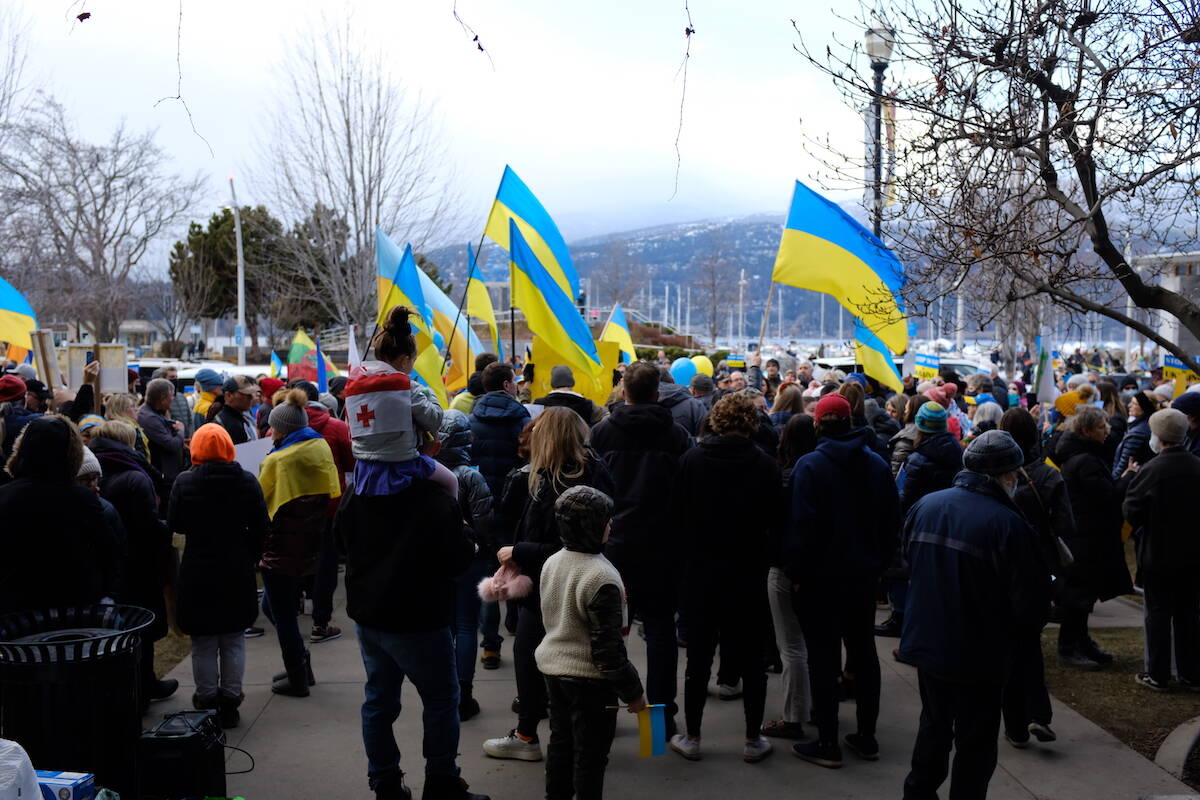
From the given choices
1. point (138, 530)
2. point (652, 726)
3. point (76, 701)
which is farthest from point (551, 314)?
point (76, 701)

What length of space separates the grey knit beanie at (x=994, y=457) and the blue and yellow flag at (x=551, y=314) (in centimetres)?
533

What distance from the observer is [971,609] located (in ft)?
14.2

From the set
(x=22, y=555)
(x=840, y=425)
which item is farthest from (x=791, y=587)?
(x=22, y=555)

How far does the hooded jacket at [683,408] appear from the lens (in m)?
8.84

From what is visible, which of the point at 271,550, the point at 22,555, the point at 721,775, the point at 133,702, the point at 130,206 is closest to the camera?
the point at 133,702

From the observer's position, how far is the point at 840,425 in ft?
18.2

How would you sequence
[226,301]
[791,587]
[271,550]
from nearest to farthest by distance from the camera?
[791,587] → [271,550] → [226,301]

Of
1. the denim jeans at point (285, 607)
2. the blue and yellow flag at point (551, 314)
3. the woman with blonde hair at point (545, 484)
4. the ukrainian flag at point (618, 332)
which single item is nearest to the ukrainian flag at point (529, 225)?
the blue and yellow flag at point (551, 314)

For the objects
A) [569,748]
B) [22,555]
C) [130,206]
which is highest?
[130,206]

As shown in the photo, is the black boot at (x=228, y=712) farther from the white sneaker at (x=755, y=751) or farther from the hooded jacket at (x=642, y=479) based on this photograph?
the white sneaker at (x=755, y=751)

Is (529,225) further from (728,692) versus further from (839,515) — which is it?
(839,515)

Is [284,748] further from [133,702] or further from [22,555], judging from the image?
[22,555]

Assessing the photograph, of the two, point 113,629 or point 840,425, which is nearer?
point 113,629

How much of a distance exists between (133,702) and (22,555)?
992 mm
